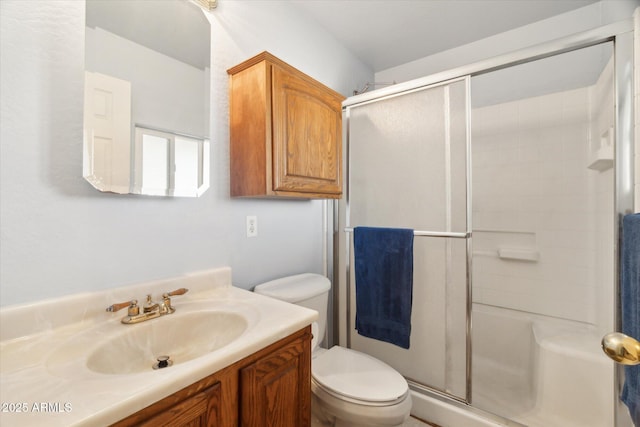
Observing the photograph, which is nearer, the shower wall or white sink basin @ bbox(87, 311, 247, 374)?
white sink basin @ bbox(87, 311, 247, 374)

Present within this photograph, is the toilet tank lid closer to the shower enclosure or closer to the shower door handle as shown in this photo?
the shower enclosure

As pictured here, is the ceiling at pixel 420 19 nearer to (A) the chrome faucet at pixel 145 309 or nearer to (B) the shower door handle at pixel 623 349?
(A) the chrome faucet at pixel 145 309

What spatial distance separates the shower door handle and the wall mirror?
129 centimetres

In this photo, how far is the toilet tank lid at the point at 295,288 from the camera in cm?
134

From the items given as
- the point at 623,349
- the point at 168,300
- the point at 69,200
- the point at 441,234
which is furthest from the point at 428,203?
the point at 69,200

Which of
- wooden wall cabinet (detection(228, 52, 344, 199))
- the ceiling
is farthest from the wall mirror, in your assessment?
the ceiling

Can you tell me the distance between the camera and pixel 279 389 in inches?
33.0

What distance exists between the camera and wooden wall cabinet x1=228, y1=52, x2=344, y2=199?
1188 mm

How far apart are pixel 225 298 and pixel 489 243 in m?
1.99

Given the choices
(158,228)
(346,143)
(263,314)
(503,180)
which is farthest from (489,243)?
(158,228)

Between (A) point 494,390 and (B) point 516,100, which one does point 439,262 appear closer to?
(A) point 494,390

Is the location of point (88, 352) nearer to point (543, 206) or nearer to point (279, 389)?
point (279, 389)

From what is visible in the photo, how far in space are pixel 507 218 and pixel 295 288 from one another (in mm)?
1713

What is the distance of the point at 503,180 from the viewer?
6.87 ft
